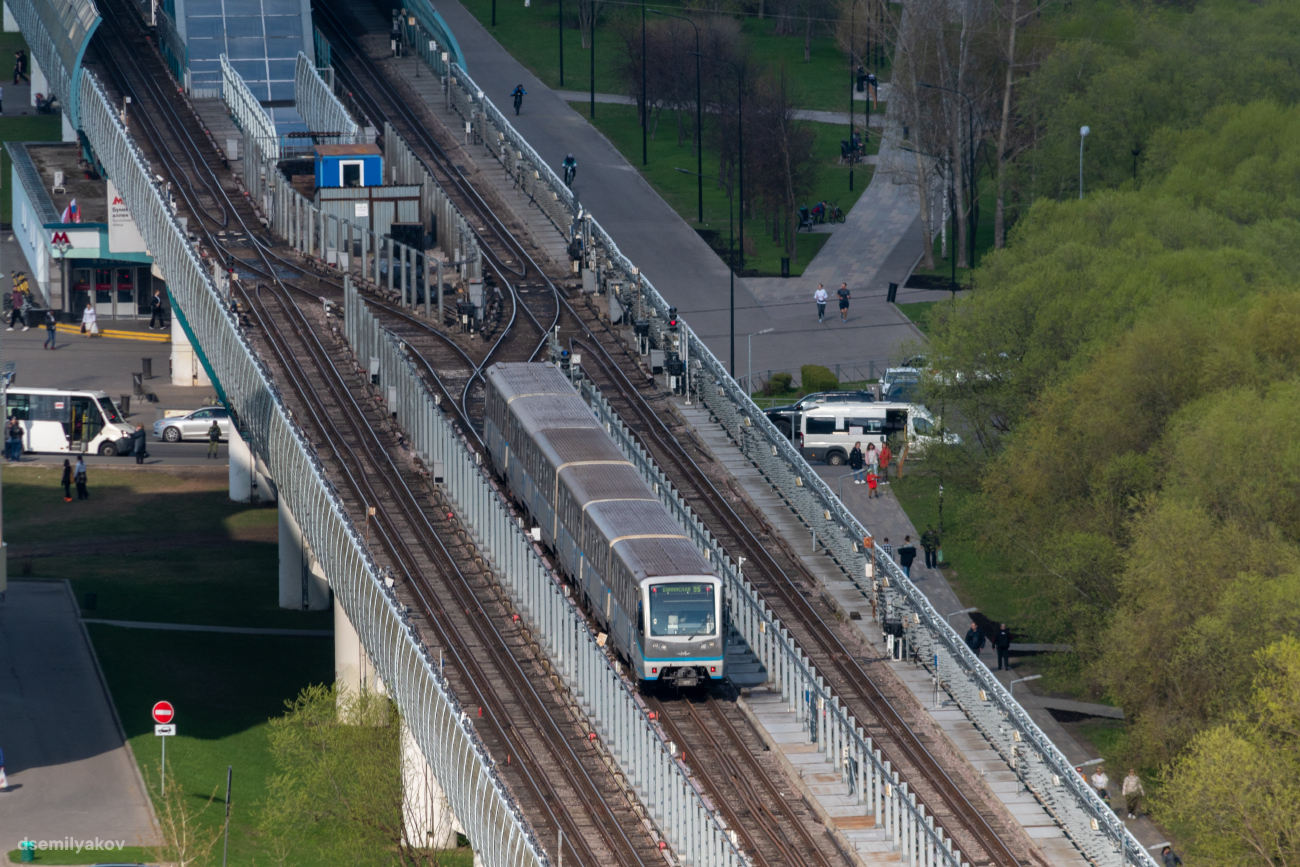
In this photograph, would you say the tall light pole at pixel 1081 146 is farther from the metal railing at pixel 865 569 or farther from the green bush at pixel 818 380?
the metal railing at pixel 865 569

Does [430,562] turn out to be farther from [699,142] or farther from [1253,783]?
[699,142]

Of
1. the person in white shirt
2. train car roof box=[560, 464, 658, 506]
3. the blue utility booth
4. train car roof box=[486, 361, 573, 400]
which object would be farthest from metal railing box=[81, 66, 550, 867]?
the person in white shirt

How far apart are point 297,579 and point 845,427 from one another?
2104 centimetres

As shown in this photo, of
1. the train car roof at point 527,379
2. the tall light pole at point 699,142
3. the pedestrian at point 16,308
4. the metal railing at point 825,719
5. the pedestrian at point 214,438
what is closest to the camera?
the metal railing at point 825,719

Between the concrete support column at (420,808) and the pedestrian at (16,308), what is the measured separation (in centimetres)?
5259

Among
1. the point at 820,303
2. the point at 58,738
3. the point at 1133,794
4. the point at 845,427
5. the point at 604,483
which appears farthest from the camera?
the point at 820,303

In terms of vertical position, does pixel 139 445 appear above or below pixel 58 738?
above

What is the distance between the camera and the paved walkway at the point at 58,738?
56.1m

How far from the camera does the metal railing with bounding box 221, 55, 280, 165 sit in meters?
92.0

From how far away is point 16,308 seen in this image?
338 feet

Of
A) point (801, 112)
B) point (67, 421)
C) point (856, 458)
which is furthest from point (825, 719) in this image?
point (801, 112)

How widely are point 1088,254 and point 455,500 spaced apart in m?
24.4

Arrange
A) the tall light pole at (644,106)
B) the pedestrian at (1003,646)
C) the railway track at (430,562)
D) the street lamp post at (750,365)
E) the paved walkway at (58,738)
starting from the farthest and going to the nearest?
1. the tall light pole at (644,106)
2. the street lamp post at (750,365)
3. the pedestrian at (1003,646)
4. the paved walkway at (58,738)
5. the railway track at (430,562)

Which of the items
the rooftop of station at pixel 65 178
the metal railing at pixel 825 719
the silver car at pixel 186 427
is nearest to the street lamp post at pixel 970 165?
the silver car at pixel 186 427
